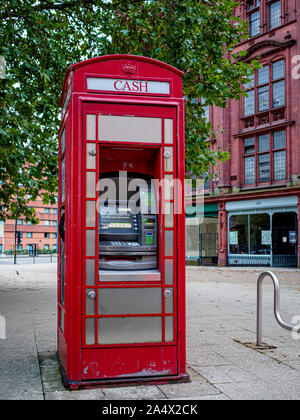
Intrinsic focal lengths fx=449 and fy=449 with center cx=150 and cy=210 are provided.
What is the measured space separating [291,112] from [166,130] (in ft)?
69.9

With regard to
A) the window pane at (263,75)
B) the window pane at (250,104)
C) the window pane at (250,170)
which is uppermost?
the window pane at (263,75)

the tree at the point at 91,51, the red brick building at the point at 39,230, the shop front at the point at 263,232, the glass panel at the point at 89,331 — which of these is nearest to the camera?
the glass panel at the point at 89,331

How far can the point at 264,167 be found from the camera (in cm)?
2556

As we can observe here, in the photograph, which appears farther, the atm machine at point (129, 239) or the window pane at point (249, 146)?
the window pane at point (249, 146)

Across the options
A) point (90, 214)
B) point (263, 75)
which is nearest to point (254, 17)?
point (263, 75)

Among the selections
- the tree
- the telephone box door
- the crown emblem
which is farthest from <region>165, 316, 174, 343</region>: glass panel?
the tree

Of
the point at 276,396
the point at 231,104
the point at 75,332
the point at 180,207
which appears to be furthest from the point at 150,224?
the point at 231,104

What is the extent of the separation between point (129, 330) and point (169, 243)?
0.93 meters

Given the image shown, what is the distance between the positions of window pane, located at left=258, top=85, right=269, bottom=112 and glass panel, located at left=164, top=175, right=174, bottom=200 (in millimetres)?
22667

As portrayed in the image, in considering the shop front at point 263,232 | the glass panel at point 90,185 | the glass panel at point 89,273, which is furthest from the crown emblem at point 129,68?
the shop front at point 263,232

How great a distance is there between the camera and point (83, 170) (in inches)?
170

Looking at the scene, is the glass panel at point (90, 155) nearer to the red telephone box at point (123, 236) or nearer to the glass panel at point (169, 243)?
the red telephone box at point (123, 236)

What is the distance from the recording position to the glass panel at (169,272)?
4.46 meters

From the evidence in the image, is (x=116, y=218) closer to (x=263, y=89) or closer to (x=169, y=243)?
(x=169, y=243)
